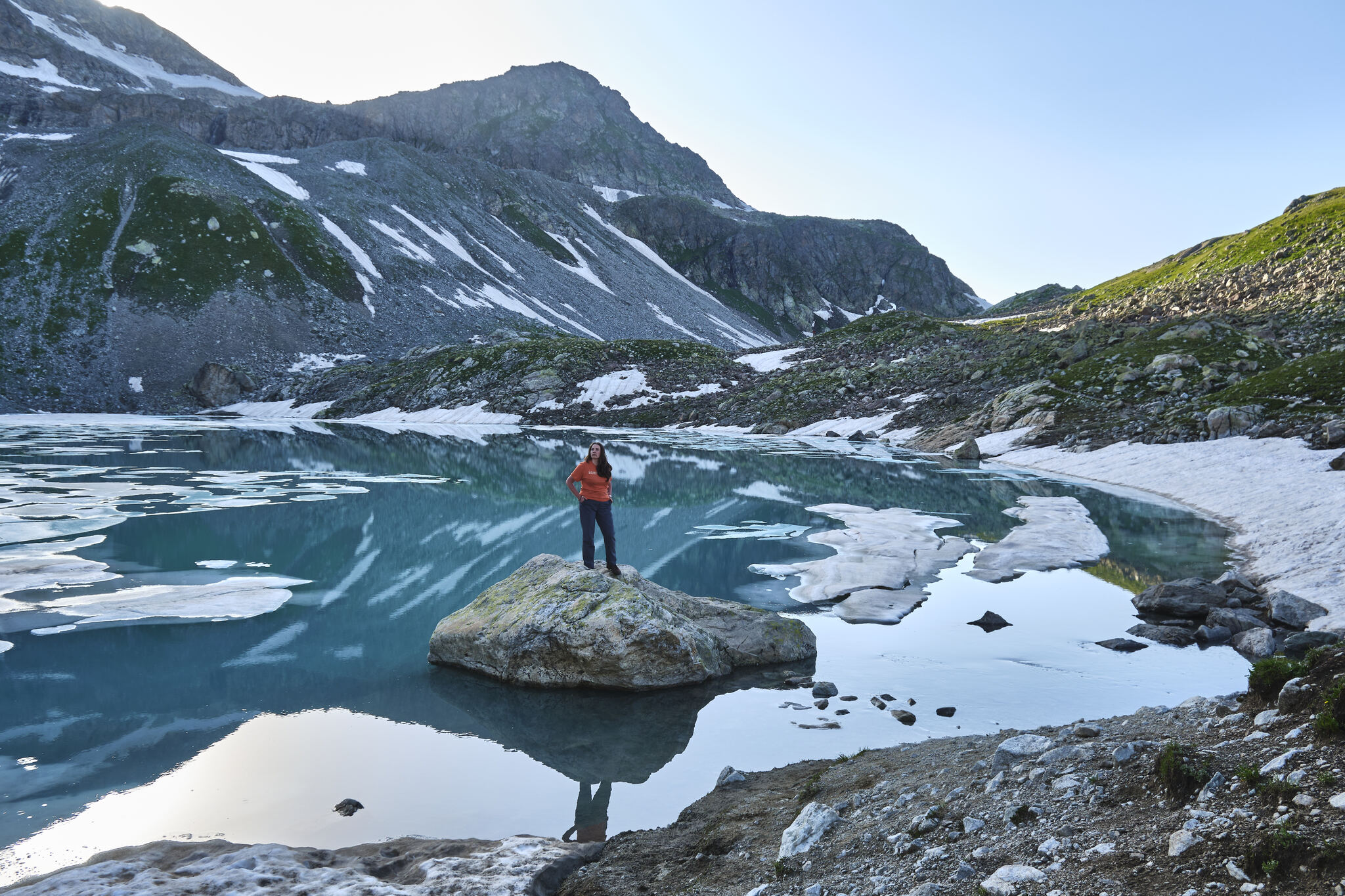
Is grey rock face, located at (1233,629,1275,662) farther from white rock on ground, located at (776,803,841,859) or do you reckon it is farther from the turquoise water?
white rock on ground, located at (776,803,841,859)

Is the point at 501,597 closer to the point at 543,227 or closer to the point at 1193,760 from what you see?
the point at 1193,760

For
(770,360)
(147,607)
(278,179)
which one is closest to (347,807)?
(147,607)

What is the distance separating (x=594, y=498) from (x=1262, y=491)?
27.0 meters

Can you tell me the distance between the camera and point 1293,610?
1442 centimetres

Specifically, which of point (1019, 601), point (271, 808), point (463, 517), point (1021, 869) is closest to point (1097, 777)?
point (1021, 869)

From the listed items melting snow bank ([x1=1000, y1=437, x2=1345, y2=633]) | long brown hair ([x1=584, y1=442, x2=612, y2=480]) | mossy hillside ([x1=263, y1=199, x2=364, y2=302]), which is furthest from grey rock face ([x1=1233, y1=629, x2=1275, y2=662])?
mossy hillside ([x1=263, y1=199, x2=364, y2=302])

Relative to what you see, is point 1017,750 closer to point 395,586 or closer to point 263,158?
point 395,586

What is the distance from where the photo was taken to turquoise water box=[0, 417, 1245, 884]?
8719mm

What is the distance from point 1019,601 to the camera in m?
17.8

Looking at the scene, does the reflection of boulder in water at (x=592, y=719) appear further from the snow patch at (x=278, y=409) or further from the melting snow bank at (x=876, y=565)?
the snow patch at (x=278, y=409)

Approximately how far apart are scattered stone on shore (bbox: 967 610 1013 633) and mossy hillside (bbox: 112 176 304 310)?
405 feet

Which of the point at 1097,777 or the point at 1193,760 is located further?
the point at 1097,777

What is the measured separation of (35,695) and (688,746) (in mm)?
10193

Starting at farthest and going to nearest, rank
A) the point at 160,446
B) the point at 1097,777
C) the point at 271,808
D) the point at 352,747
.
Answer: the point at 160,446, the point at 352,747, the point at 271,808, the point at 1097,777
